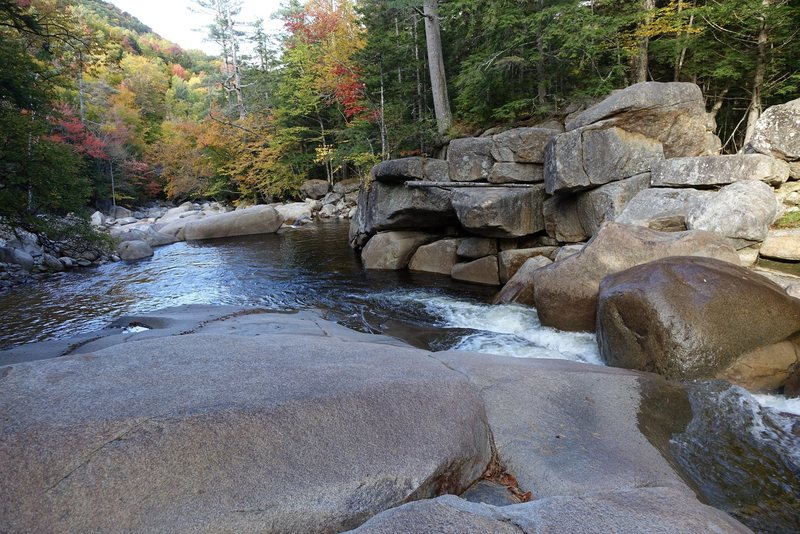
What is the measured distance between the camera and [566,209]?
988cm

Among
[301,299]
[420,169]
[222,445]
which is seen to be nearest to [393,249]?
[420,169]

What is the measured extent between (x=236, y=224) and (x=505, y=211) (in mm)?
14841

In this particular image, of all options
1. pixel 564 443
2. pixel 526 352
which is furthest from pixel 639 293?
pixel 564 443

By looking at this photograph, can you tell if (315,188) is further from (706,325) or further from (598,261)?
(706,325)

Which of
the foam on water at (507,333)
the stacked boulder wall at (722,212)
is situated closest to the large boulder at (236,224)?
the foam on water at (507,333)

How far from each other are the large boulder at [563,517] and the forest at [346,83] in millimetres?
10299

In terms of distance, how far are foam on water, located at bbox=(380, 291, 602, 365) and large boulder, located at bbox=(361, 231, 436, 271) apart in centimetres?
337

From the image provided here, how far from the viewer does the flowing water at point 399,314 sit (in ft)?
9.92

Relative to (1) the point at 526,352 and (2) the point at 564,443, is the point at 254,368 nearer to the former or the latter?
(2) the point at 564,443

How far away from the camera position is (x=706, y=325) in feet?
14.6

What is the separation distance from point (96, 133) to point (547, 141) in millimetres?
32463

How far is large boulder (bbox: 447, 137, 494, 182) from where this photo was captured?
11.2 meters

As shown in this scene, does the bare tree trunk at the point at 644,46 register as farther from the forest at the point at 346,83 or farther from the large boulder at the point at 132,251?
the large boulder at the point at 132,251

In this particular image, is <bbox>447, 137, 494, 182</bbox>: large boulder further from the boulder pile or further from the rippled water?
the rippled water
